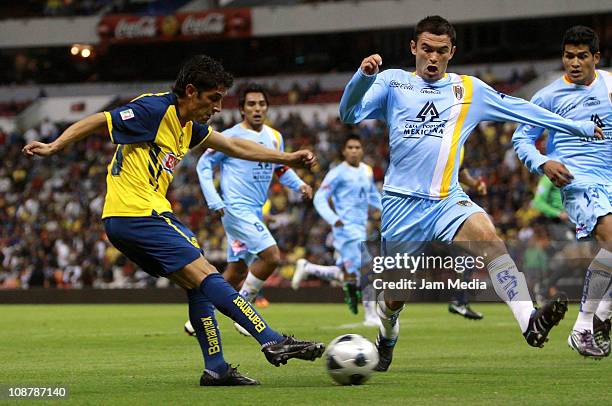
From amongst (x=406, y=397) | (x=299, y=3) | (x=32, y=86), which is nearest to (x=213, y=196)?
(x=406, y=397)

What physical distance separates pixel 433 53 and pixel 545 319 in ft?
7.67

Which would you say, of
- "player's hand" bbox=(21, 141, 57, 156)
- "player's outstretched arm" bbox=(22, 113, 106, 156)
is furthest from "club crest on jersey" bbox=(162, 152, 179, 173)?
"player's hand" bbox=(21, 141, 57, 156)

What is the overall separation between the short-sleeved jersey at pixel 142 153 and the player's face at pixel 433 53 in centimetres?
205

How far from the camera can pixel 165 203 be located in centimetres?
788

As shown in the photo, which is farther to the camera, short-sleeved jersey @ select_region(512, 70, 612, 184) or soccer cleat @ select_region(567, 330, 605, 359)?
short-sleeved jersey @ select_region(512, 70, 612, 184)

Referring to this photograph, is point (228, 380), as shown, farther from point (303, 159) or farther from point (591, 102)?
point (591, 102)

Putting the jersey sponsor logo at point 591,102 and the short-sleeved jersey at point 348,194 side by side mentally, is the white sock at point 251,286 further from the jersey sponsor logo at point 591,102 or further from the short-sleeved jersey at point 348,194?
the jersey sponsor logo at point 591,102

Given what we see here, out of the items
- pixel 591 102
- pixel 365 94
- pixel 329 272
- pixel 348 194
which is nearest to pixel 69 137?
pixel 365 94

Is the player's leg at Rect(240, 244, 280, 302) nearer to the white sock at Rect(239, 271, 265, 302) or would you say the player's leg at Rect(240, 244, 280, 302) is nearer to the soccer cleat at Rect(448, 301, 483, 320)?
the white sock at Rect(239, 271, 265, 302)

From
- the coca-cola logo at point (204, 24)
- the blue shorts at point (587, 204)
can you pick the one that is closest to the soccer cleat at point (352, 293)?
the blue shorts at point (587, 204)

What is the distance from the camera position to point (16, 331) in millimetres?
15297

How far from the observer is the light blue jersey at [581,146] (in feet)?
32.0

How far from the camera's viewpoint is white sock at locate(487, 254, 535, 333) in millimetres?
7863

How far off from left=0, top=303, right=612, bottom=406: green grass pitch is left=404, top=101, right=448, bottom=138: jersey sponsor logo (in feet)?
5.86
